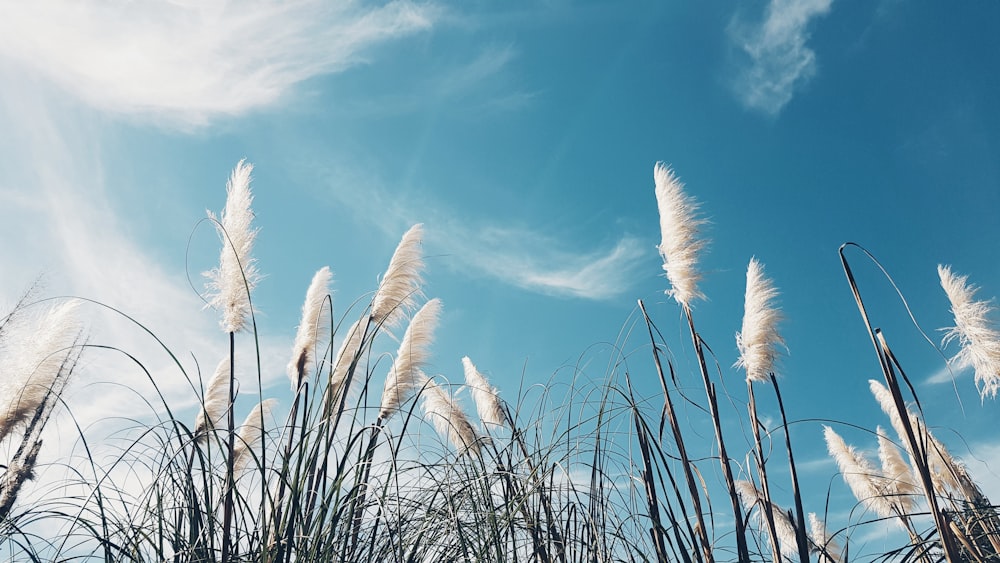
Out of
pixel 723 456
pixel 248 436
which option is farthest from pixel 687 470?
pixel 248 436

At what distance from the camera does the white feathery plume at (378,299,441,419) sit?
382 cm

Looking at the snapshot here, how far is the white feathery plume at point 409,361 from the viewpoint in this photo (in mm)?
3820

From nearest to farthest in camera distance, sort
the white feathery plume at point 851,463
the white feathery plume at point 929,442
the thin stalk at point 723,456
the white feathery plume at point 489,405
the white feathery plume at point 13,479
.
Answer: the thin stalk at point 723,456 → the white feathery plume at point 13,479 → the white feathery plume at point 489,405 → the white feathery plume at point 929,442 → the white feathery plume at point 851,463

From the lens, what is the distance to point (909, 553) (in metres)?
2.53

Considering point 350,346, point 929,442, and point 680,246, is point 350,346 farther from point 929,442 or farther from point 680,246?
point 929,442

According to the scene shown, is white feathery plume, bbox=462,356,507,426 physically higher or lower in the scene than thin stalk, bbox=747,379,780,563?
higher

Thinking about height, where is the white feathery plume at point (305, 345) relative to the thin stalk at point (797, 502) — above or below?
above

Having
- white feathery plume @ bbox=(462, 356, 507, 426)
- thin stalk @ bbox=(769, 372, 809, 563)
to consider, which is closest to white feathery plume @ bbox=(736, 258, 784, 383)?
thin stalk @ bbox=(769, 372, 809, 563)

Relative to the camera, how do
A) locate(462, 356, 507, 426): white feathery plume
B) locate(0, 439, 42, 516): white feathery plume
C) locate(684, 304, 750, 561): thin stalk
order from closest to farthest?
locate(684, 304, 750, 561): thin stalk
locate(0, 439, 42, 516): white feathery plume
locate(462, 356, 507, 426): white feathery plume

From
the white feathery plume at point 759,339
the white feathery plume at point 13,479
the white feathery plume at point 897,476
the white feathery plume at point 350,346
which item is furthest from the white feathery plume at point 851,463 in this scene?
the white feathery plume at point 13,479

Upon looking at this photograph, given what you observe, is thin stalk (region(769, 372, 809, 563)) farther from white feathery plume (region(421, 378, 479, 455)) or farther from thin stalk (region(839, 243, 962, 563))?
white feathery plume (region(421, 378, 479, 455))

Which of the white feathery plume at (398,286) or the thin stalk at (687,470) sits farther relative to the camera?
the white feathery plume at (398,286)

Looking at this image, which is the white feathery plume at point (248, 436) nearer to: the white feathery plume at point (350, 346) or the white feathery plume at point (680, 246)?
the white feathery plume at point (350, 346)

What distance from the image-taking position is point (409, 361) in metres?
3.94
